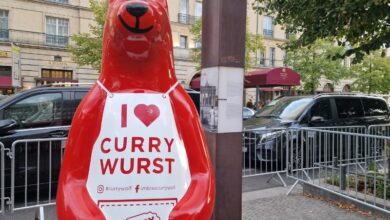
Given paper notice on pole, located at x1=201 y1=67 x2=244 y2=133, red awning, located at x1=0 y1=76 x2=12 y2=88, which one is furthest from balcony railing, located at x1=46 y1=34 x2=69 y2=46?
paper notice on pole, located at x1=201 y1=67 x2=244 y2=133

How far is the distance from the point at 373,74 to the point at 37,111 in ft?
97.0

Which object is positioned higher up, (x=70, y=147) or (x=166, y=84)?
(x=166, y=84)

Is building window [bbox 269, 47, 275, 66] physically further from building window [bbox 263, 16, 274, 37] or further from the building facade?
the building facade

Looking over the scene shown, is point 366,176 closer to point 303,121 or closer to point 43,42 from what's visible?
point 303,121

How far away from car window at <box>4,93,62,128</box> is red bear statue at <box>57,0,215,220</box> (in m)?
3.77

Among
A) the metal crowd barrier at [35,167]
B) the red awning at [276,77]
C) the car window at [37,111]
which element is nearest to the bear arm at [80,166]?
the metal crowd barrier at [35,167]

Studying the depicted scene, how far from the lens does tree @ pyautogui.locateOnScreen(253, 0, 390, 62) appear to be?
5.48 meters

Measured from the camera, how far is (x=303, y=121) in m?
8.67

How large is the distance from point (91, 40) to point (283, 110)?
15.9 meters

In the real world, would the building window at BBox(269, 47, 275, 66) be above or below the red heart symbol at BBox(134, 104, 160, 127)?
above

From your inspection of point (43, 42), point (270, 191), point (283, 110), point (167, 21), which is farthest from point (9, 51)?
point (167, 21)

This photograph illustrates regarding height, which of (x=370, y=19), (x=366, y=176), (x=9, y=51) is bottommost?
(x=366, y=176)

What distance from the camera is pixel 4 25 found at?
25.8 m

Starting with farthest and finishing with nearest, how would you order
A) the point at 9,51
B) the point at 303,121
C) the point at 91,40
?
the point at 9,51, the point at 91,40, the point at 303,121
